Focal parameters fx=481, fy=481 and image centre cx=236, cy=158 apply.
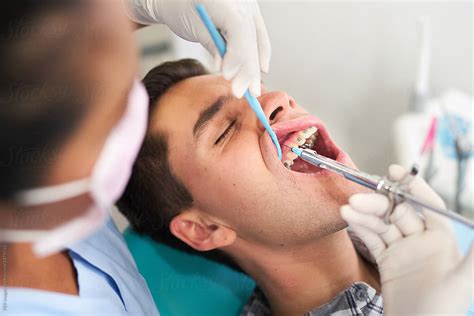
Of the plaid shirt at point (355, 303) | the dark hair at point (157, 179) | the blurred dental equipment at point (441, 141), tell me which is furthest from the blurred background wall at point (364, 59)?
the plaid shirt at point (355, 303)

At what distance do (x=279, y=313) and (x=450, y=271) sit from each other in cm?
61

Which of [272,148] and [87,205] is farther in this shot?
[272,148]

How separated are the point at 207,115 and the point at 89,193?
62 centimetres

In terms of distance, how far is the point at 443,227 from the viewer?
2.83 feet

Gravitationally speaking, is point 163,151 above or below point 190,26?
below

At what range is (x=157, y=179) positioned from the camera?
3.90ft

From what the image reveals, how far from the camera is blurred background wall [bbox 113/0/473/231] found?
2.00 m

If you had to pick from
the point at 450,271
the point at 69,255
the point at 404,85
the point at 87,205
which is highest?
the point at 87,205

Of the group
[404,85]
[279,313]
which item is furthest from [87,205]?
[404,85]

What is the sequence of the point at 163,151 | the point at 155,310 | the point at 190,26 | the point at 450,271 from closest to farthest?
1. the point at 450,271
2. the point at 190,26
3. the point at 163,151
4. the point at 155,310

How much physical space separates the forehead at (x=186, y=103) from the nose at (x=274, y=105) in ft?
0.30

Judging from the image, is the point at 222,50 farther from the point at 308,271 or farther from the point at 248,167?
the point at 308,271

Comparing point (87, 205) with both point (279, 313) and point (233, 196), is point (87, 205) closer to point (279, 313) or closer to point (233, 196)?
point (233, 196)

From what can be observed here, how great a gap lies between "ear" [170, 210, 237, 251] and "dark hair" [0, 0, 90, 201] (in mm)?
697
